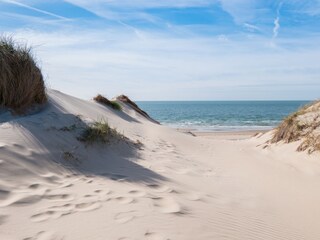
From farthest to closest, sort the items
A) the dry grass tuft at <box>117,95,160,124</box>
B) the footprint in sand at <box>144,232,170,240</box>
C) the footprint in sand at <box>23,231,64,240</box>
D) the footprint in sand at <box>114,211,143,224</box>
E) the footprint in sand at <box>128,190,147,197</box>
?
the dry grass tuft at <box>117,95,160,124</box> < the footprint in sand at <box>128,190,147,197</box> < the footprint in sand at <box>114,211,143,224</box> < the footprint in sand at <box>144,232,170,240</box> < the footprint in sand at <box>23,231,64,240</box>

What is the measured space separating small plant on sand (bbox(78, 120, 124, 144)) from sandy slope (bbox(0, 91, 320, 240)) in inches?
6.0

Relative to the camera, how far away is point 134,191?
4.05 metres

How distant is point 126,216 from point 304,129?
22.6 ft

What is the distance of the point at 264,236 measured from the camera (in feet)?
10.9

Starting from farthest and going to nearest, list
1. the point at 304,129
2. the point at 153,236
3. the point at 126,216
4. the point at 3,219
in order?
the point at 304,129
the point at 126,216
the point at 3,219
the point at 153,236

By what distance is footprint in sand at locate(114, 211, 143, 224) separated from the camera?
10.3ft

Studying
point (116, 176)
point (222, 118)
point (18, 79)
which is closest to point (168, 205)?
point (116, 176)

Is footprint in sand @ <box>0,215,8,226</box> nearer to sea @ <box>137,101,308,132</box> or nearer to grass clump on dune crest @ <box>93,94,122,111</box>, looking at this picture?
sea @ <box>137,101,308,132</box>

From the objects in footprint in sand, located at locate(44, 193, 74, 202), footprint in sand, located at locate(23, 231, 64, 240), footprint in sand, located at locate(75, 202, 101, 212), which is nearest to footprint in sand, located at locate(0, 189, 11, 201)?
footprint in sand, located at locate(44, 193, 74, 202)

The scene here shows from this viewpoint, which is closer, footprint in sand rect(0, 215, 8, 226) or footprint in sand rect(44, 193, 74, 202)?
footprint in sand rect(0, 215, 8, 226)

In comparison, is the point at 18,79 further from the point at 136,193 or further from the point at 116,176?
the point at 136,193

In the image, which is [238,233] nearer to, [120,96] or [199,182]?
[199,182]

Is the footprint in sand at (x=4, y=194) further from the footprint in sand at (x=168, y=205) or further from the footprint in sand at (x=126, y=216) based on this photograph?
the footprint in sand at (x=168, y=205)

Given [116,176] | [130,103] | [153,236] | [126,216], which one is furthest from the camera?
[130,103]
